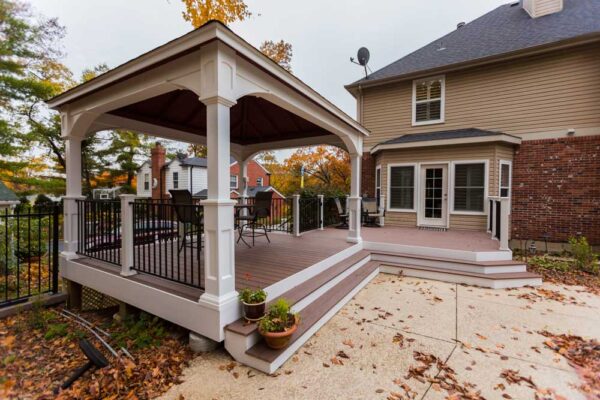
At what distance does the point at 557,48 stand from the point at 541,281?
247 inches

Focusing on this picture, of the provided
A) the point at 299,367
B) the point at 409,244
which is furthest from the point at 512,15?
the point at 299,367

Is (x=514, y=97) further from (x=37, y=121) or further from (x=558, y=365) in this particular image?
(x=37, y=121)

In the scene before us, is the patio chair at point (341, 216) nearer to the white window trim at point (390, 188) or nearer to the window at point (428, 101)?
the white window trim at point (390, 188)

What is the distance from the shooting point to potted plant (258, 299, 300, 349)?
2436mm

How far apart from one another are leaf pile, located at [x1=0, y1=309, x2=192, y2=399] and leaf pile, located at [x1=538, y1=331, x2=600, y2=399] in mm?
3517

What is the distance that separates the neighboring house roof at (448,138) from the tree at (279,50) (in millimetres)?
9138

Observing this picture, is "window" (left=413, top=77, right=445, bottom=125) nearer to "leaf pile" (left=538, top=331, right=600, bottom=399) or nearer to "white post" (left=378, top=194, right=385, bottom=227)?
"white post" (left=378, top=194, right=385, bottom=227)

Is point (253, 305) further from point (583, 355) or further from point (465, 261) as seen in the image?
point (465, 261)

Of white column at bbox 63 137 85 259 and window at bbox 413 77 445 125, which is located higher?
window at bbox 413 77 445 125

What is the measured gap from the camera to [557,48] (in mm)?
6910

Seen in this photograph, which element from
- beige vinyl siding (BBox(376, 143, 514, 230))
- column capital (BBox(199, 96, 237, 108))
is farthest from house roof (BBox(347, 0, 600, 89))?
column capital (BBox(199, 96, 237, 108))

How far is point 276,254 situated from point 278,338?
2.23 meters

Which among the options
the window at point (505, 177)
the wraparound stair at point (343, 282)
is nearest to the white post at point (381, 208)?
the wraparound stair at point (343, 282)

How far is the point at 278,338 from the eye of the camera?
7.97ft
